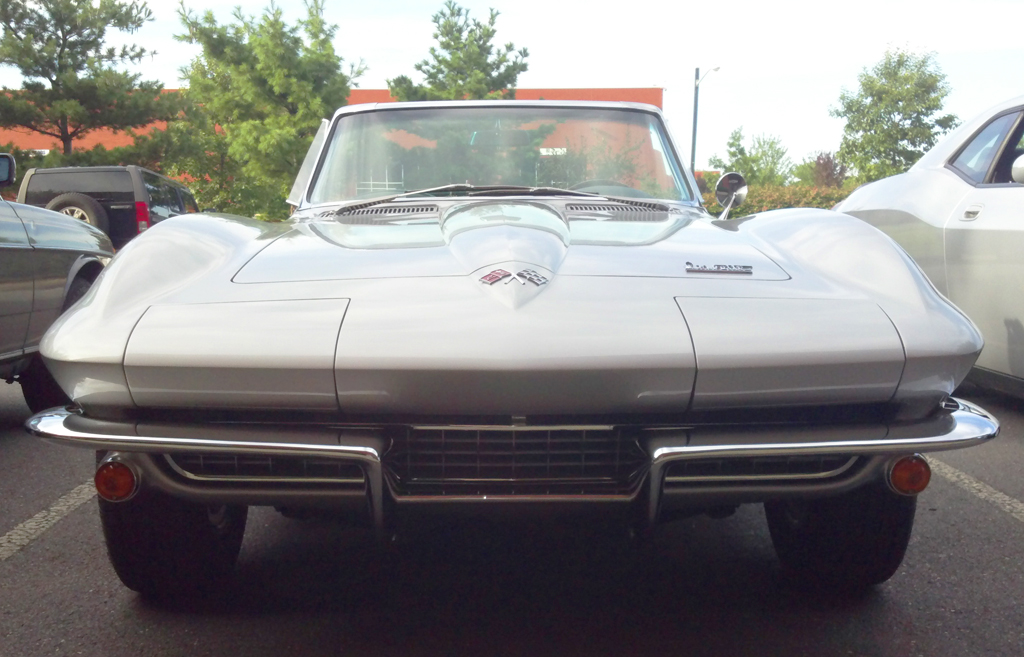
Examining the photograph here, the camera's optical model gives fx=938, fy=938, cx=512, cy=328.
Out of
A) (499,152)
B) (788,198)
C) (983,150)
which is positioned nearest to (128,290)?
→ (499,152)

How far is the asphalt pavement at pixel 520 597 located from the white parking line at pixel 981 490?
53 millimetres

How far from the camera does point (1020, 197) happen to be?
14.0 ft

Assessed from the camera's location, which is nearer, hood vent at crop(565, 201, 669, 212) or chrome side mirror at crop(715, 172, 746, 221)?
hood vent at crop(565, 201, 669, 212)

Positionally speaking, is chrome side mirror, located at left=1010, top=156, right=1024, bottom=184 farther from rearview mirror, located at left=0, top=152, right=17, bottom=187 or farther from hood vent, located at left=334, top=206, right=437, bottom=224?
rearview mirror, located at left=0, top=152, right=17, bottom=187

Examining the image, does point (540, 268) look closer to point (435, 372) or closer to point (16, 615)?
point (435, 372)

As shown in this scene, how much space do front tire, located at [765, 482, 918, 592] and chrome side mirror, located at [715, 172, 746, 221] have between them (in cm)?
182

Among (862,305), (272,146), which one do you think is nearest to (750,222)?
(862,305)

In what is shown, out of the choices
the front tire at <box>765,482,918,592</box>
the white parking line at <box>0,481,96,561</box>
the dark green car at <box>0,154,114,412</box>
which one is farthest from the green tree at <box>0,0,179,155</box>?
the front tire at <box>765,482,918,592</box>

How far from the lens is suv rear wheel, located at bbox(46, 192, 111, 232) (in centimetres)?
1295

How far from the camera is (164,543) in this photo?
7.84ft

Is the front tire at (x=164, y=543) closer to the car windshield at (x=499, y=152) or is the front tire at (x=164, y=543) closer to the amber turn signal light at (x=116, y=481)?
the amber turn signal light at (x=116, y=481)

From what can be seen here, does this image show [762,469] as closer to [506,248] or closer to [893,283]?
[893,283]

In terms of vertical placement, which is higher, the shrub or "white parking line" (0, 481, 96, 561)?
"white parking line" (0, 481, 96, 561)

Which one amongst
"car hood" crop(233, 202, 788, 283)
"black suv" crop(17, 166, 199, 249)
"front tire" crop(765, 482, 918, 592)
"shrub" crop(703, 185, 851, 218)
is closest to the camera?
"car hood" crop(233, 202, 788, 283)
